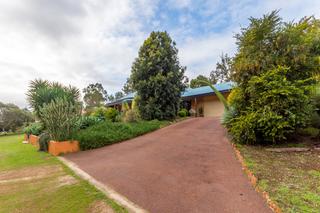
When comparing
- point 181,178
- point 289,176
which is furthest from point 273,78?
point 181,178

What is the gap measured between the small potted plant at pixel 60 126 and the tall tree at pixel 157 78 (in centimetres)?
635

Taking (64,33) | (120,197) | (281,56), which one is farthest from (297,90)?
(64,33)

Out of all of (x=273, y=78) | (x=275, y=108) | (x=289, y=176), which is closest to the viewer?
(x=289, y=176)

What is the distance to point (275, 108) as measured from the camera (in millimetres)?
6285

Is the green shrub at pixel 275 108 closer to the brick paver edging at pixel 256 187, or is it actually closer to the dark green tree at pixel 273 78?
the dark green tree at pixel 273 78

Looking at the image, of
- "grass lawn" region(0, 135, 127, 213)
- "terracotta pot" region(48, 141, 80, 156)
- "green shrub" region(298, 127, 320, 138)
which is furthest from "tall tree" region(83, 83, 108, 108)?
"green shrub" region(298, 127, 320, 138)

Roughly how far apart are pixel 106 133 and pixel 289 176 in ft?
26.1

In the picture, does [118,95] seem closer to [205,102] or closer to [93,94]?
[93,94]

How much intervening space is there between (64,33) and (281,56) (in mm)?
11402

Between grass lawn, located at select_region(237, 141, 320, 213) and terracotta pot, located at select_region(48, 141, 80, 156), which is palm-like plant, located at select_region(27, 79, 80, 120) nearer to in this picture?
terracotta pot, located at select_region(48, 141, 80, 156)

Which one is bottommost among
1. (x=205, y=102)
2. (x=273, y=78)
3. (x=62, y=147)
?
(x=62, y=147)

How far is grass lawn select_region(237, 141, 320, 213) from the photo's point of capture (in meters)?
2.80

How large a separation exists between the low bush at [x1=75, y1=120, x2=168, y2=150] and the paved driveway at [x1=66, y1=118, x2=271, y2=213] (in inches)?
85.9

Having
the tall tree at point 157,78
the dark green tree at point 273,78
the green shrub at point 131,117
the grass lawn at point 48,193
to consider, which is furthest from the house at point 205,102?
the grass lawn at point 48,193
